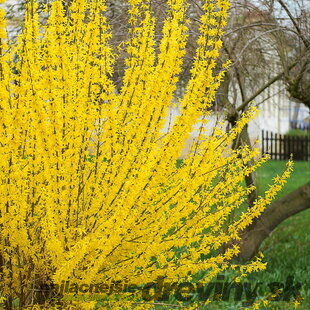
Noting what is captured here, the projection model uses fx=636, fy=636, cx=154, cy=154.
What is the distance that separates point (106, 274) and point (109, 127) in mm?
836

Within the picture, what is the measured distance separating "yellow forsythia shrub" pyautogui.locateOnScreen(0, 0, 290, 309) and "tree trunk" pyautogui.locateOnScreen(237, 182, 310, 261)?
4.09 metres

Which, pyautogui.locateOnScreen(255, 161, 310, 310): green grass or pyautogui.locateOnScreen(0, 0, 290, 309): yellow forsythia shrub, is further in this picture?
pyautogui.locateOnScreen(255, 161, 310, 310): green grass

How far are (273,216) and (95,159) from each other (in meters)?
4.72

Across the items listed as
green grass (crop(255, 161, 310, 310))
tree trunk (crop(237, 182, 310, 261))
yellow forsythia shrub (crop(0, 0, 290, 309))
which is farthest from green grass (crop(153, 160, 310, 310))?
yellow forsythia shrub (crop(0, 0, 290, 309))

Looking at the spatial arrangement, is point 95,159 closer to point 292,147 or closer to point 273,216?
point 273,216

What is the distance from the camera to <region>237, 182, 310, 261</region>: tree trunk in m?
7.79

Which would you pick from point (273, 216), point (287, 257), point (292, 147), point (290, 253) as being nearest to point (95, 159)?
point (273, 216)

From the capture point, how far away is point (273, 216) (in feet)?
26.1

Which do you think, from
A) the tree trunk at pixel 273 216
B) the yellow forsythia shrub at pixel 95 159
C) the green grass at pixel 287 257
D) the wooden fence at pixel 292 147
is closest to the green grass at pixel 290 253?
the green grass at pixel 287 257

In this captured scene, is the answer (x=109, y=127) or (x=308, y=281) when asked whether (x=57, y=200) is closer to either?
(x=109, y=127)

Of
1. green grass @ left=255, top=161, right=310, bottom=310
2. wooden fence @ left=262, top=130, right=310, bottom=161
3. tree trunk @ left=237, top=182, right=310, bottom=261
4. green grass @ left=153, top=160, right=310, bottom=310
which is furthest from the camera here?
wooden fence @ left=262, top=130, right=310, bottom=161

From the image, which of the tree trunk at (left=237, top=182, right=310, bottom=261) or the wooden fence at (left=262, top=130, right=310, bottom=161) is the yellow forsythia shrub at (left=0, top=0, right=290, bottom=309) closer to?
the tree trunk at (left=237, top=182, right=310, bottom=261)

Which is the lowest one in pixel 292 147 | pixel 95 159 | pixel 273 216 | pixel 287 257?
pixel 287 257

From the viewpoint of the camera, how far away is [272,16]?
707cm
